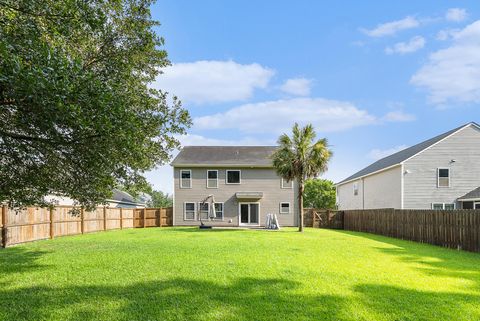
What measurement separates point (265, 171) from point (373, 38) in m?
16.6

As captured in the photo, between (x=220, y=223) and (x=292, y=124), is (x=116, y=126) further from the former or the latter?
(x=220, y=223)

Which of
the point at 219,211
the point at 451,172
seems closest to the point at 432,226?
the point at 451,172

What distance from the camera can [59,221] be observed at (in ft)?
54.7

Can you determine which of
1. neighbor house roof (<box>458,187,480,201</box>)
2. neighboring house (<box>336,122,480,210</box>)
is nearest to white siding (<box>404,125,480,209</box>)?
neighboring house (<box>336,122,480,210</box>)

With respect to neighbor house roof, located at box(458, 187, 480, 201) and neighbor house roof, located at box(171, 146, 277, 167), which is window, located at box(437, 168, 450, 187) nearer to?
neighbor house roof, located at box(458, 187, 480, 201)

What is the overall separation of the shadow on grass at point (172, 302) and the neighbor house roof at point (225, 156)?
871 inches

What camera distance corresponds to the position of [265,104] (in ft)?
72.7

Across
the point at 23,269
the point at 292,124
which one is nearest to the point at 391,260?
the point at 23,269

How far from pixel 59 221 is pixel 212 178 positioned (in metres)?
13.7

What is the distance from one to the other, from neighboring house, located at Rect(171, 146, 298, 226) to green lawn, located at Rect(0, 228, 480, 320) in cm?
1838

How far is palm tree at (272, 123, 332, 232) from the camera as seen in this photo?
21.2 metres

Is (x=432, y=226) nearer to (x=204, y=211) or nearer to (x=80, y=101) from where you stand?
(x=80, y=101)

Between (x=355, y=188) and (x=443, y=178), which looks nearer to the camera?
Result: (x=443, y=178)

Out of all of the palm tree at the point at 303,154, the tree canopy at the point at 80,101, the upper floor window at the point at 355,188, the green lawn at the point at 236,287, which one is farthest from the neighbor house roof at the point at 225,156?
the tree canopy at the point at 80,101
